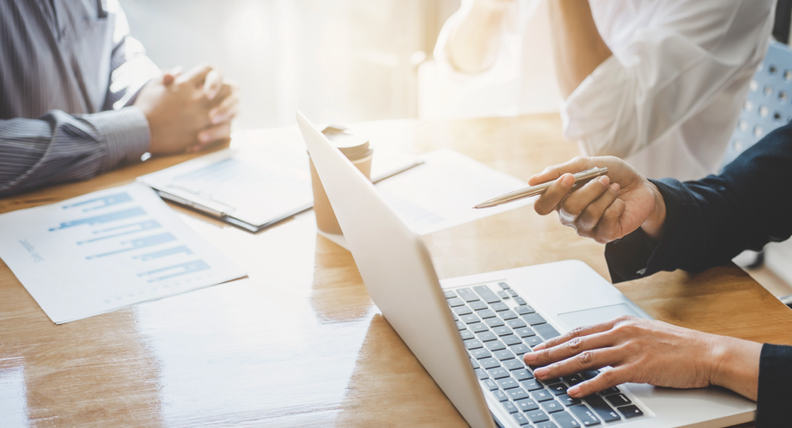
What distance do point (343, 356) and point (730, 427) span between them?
0.35m

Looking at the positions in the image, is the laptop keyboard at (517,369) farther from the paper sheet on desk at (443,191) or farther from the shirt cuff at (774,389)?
the paper sheet on desk at (443,191)

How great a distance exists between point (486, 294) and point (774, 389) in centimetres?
28

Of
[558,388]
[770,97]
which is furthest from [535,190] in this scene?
[770,97]

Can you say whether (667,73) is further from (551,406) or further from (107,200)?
(107,200)

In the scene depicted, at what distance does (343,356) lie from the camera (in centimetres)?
57

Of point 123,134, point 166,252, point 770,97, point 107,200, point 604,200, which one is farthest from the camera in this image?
point 770,97

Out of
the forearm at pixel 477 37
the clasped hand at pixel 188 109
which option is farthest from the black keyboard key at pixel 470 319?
the forearm at pixel 477 37

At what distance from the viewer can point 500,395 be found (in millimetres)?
487

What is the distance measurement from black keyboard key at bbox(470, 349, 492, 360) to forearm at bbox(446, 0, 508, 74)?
1081mm

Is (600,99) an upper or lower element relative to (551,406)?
upper

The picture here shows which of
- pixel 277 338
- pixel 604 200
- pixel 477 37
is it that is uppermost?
pixel 477 37

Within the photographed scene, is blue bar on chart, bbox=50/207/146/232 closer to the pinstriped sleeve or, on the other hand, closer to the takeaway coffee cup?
the pinstriped sleeve

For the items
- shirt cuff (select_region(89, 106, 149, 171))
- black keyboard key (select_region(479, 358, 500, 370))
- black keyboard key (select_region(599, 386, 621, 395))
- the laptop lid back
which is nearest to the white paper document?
shirt cuff (select_region(89, 106, 149, 171))

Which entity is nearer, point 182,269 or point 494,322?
point 494,322
